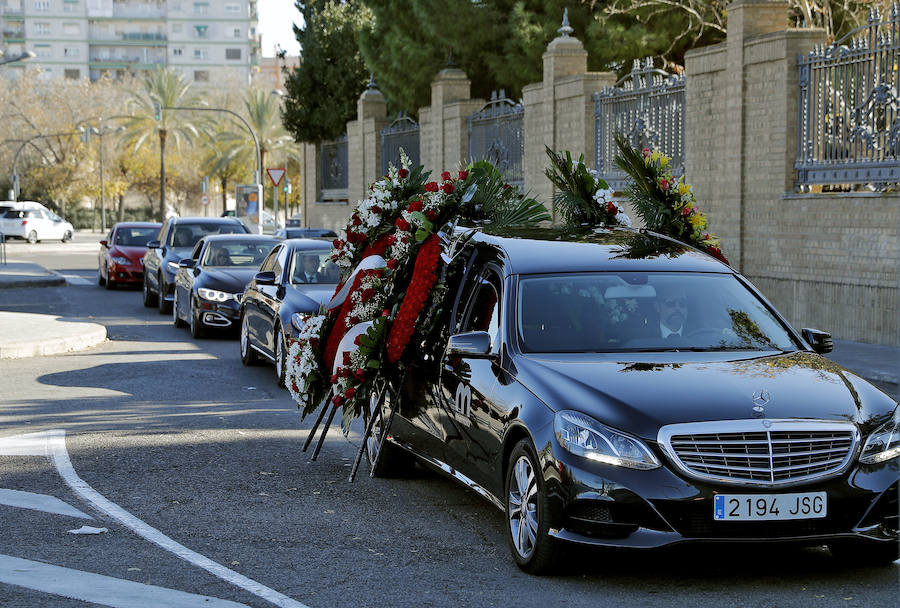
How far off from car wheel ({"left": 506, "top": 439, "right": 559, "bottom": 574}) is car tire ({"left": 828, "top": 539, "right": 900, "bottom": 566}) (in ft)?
4.18

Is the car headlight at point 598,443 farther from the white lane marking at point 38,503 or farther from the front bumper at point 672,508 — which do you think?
the white lane marking at point 38,503

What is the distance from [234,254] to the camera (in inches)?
797

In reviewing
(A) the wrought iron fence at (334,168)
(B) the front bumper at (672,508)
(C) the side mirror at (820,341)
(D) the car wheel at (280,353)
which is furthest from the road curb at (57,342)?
(A) the wrought iron fence at (334,168)

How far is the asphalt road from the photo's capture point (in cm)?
618

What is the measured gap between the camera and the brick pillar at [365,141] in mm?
38750

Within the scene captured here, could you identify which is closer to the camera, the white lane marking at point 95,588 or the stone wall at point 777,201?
the white lane marking at point 95,588

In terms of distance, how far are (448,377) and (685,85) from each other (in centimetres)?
1448

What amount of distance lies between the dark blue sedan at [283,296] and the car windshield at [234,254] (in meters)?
3.90

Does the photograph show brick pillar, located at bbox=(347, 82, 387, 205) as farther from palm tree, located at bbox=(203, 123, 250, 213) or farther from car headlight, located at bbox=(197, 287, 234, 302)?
palm tree, located at bbox=(203, 123, 250, 213)

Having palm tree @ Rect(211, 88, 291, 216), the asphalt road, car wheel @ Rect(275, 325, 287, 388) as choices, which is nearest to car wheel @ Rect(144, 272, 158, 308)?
car wheel @ Rect(275, 325, 287, 388)

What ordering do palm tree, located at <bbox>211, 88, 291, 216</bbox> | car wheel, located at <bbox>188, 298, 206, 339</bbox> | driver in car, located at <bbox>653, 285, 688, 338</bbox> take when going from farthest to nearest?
1. palm tree, located at <bbox>211, 88, 291, 216</bbox>
2. car wheel, located at <bbox>188, 298, 206, 339</bbox>
3. driver in car, located at <bbox>653, 285, 688, 338</bbox>

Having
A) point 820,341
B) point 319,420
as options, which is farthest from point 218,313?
point 820,341

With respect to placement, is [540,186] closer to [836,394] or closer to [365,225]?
[365,225]

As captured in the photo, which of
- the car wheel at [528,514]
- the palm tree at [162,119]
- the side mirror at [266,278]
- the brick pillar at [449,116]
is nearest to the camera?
the car wheel at [528,514]
